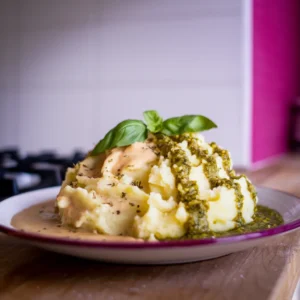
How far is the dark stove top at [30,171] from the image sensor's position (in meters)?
1.28

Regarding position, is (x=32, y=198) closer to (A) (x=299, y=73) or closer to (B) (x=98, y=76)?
(B) (x=98, y=76)

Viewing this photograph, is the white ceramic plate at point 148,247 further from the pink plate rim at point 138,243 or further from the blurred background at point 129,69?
the blurred background at point 129,69

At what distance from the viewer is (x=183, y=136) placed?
3.31ft

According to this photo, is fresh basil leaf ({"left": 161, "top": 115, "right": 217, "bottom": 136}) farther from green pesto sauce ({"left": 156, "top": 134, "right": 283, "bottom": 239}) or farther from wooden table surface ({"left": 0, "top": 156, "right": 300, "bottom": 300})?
wooden table surface ({"left": 0, "top": 156, "right": 300, "bottom": 300})

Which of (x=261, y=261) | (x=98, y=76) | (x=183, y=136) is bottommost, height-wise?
(x=261, y=261)

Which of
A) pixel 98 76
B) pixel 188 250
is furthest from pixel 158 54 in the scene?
pixel 188 250

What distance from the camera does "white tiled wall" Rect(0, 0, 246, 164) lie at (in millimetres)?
2387

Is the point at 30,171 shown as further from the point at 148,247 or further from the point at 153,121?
the point at 148,247

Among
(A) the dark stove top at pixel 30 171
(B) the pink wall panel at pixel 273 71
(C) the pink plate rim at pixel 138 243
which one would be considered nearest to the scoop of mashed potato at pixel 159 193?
(C) the pink plate rim at pixel 138 243

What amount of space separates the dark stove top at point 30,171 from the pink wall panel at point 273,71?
1.07 metres

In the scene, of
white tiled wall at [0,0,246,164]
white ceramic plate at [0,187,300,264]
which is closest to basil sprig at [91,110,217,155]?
white ceramic plate at [0,187,300,264]

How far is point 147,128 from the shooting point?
102cm

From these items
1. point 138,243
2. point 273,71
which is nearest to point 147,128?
point 138,243

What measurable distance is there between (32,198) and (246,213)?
0.45 metres
